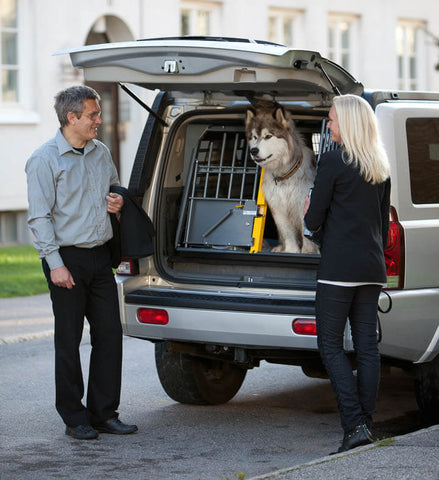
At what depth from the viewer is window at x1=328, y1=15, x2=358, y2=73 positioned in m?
22.3

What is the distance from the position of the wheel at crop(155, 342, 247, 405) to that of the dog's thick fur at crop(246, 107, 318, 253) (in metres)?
0.86

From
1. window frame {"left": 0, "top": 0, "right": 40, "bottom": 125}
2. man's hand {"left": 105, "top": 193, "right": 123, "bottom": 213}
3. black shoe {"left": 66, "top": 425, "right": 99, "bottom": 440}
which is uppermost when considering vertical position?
window frame {"left": 0, "top": 0, "right": 40, "bottom": 125}

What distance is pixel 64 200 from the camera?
6059mm

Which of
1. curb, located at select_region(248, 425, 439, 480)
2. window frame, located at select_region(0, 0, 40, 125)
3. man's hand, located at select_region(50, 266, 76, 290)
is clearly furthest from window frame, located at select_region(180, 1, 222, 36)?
curb, located at select_region(248, 425, 439, 480)

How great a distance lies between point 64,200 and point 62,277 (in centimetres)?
42

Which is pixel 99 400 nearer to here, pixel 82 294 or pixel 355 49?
pixel 82 294

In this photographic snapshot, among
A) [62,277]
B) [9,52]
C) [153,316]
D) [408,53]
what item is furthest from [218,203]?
[408,53]

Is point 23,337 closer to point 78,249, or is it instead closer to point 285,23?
point 78,249

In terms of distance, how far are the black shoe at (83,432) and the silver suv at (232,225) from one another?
595mm

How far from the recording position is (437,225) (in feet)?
19.9

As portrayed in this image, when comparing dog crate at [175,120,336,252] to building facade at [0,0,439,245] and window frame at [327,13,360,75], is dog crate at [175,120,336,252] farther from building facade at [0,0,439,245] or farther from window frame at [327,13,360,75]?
window frame at [327,13,360,75]

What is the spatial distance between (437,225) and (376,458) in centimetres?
151

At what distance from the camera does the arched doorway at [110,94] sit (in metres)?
18.6

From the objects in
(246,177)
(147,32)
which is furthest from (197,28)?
(246,177)
